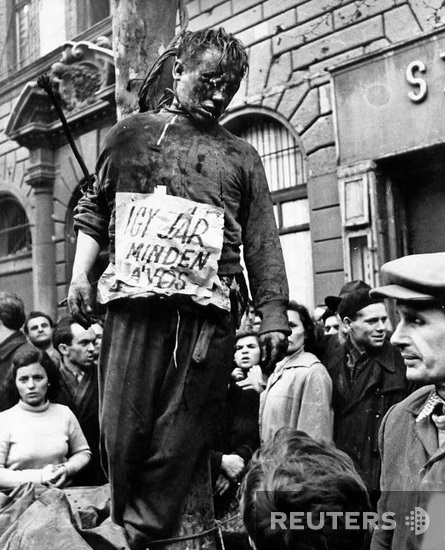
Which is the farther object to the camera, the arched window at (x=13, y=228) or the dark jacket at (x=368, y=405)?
the arched window at (x=13, y=228)

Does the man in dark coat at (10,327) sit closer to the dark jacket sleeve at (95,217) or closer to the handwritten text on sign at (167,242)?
the dark jacket sleeve at (95,217)

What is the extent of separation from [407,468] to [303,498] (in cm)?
68

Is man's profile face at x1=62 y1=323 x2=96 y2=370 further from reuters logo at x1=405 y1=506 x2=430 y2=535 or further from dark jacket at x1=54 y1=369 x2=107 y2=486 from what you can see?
reuters logo at x1=405 y1=506 x2=430 y2=535

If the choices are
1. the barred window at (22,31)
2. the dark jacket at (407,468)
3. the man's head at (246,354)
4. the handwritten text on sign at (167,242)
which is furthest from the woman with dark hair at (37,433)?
the barred window at (22,31)

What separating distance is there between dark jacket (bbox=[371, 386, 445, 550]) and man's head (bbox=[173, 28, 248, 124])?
1.39 meters

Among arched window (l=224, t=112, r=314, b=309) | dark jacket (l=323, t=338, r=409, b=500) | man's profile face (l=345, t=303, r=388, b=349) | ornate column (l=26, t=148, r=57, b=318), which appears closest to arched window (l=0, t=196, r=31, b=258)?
ornate column (l=26, t=148, r=57, b=318)

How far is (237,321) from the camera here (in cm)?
327

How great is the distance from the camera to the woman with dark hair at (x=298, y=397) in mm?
4203

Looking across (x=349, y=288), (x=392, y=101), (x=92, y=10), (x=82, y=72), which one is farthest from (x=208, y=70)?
(x=92, y=10)

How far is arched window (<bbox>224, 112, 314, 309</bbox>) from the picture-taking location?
9867mm

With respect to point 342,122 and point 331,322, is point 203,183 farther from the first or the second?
point 342,122

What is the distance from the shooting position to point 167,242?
10.0ft

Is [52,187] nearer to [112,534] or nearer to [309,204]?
[309,204]

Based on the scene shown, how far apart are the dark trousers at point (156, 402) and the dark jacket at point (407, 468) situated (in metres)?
0.84
